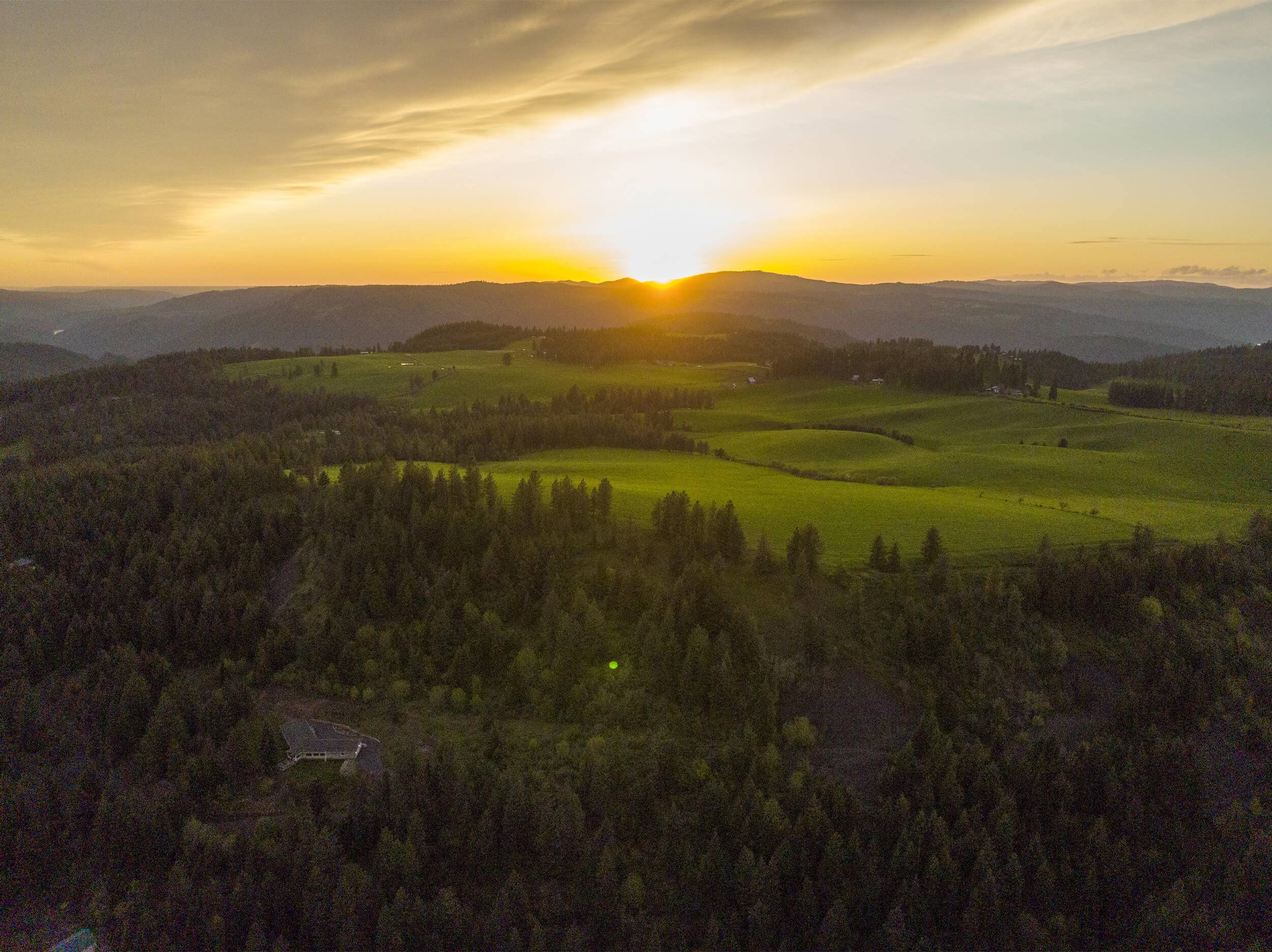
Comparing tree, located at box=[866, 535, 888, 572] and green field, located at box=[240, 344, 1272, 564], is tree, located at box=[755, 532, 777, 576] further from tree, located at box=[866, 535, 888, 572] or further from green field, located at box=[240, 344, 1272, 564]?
tree, located at box=[866, 535, 888, 572]

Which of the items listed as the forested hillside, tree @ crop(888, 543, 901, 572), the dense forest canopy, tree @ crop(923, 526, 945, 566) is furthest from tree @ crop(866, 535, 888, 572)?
the dense forest canopy

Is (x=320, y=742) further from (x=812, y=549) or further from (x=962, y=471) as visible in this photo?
(x=962, y=471)

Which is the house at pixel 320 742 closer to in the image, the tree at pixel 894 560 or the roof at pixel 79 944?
the roof at pixel 79 944

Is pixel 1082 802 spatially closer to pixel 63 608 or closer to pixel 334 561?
pixel 334 561

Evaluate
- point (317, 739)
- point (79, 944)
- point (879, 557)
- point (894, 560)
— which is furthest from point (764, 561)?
point (79, 944)

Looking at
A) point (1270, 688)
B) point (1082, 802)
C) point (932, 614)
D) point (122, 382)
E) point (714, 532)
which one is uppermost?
point (122, 382)

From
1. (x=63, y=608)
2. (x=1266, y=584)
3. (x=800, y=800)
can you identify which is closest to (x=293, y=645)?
(x=63, y=608)

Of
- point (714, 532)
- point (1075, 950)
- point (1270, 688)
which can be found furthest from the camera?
point (714, 532)
